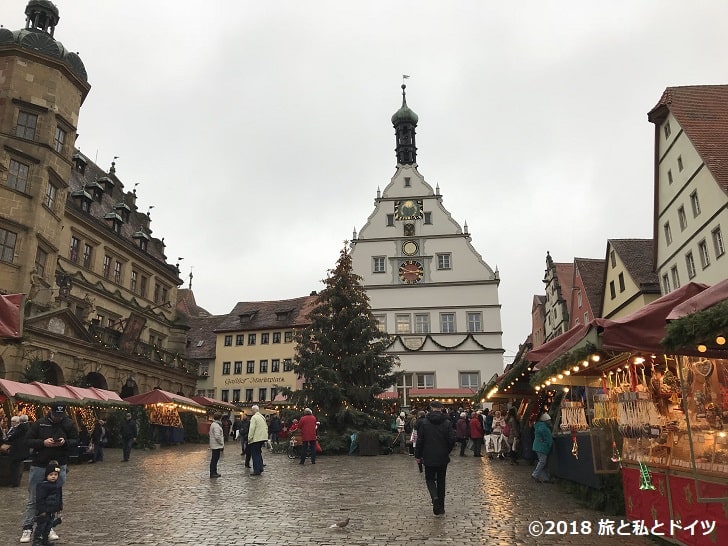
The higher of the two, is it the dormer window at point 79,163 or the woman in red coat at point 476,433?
the dormer window at point 79,163

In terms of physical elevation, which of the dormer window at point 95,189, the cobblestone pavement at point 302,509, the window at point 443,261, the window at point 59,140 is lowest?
the cobblestone pavement at point 302,509

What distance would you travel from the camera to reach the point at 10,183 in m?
26.9

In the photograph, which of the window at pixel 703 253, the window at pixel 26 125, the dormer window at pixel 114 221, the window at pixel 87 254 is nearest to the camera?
the window at pixel 703 253

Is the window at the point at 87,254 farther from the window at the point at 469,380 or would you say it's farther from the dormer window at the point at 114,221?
the window at the point at 469,380

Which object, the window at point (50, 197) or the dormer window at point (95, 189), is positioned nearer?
the window at point (50, 197)

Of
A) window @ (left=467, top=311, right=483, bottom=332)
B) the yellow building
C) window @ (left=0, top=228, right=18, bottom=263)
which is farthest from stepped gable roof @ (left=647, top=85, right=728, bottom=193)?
the yellow building

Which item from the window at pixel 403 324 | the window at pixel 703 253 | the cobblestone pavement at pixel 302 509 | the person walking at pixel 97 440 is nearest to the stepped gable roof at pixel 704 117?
the window at pixel 703 253

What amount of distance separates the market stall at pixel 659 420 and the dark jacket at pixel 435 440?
196cm

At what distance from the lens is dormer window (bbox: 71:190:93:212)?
114ft

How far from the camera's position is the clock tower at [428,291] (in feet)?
136

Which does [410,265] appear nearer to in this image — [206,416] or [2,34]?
[206,416]

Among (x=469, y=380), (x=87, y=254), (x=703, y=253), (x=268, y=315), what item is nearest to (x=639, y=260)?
(x=703, y=253)

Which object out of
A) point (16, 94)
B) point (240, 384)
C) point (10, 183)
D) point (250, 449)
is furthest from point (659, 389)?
point (240, 384)

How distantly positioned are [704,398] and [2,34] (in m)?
33.9
